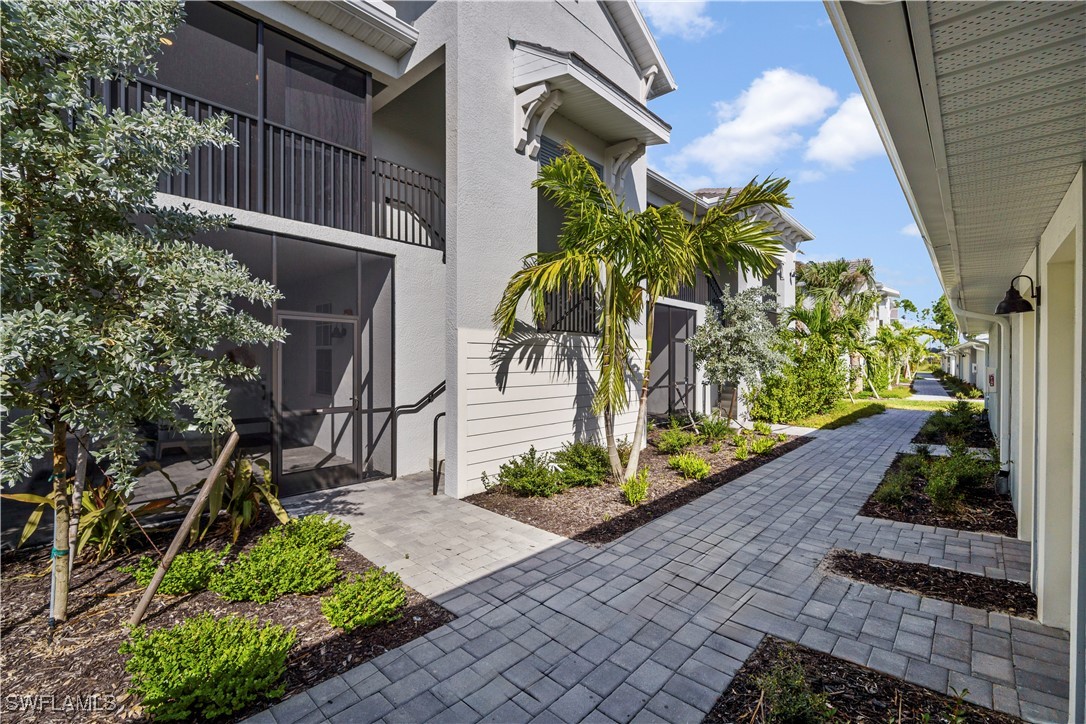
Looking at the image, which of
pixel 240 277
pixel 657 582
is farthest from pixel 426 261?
pixel 657 582

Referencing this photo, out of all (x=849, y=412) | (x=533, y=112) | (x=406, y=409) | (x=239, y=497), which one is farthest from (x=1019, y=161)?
(x=849, y=412)

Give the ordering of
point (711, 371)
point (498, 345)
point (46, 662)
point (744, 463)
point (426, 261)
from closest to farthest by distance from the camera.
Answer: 1. point (46, 662)
2. point (498, 345)
3. point (426, 261)
4. point (744, 463)
5. point (711, 371)

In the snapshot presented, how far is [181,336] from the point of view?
9.50 feet

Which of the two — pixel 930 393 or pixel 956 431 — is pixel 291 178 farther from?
pixel 930 393

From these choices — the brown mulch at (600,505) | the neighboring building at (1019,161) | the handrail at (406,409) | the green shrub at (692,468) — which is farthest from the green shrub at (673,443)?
the neighboring building at (1019,161)

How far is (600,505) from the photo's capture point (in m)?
5.60

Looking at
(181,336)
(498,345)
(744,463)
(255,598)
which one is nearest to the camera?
(181,336)

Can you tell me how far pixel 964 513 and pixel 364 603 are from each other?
662cm

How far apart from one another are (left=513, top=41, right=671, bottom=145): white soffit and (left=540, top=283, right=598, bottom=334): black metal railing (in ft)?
9.13

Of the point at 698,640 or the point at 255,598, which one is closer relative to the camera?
the point at 698,640

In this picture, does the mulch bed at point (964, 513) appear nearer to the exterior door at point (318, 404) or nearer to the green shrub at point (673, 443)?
the green shrub at point (673, 443)

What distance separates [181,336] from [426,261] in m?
4.27

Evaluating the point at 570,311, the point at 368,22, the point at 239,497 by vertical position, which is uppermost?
the point at 368,22

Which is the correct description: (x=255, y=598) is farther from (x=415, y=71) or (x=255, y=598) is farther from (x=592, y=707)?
(x=415, y=71)
